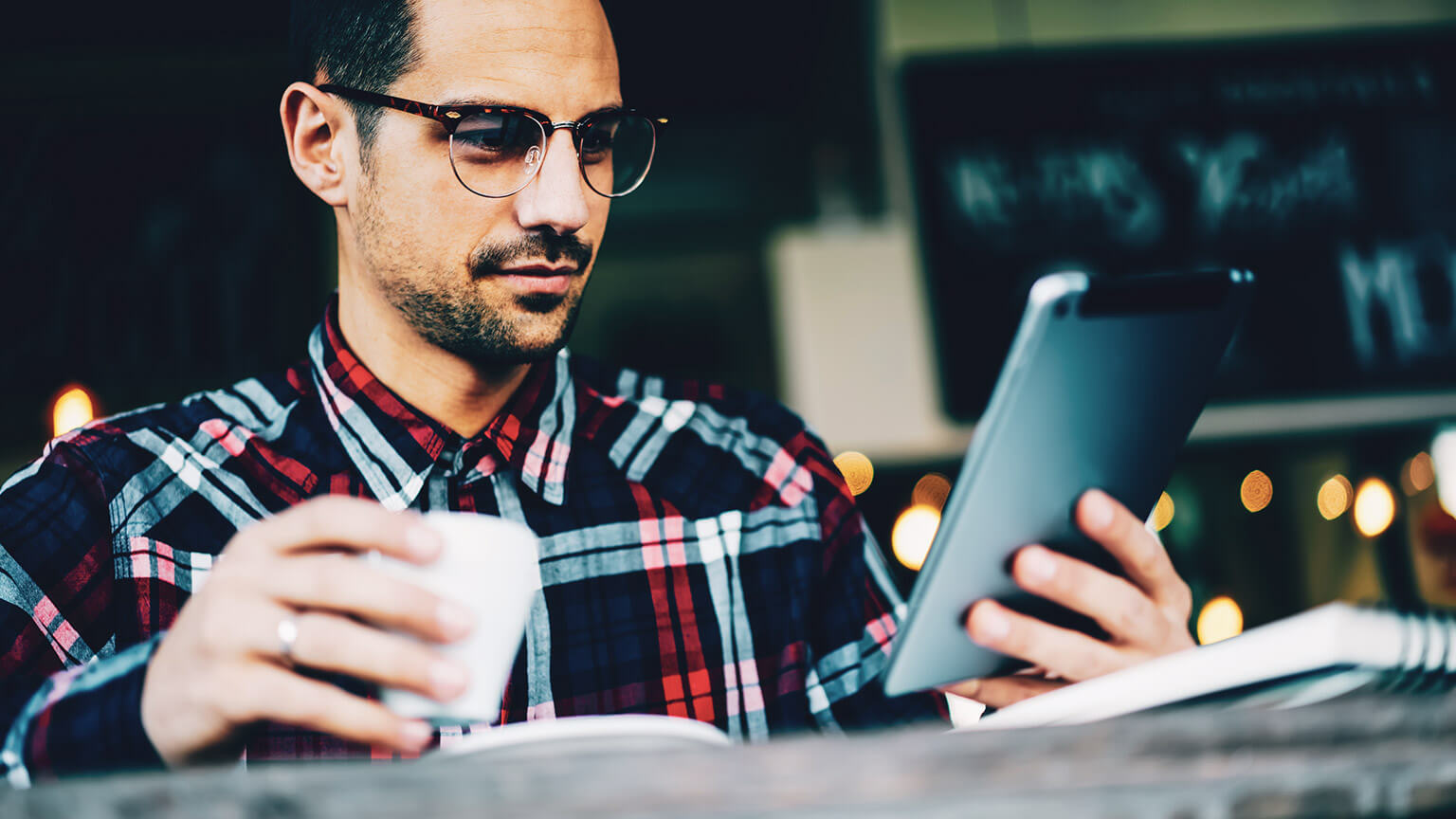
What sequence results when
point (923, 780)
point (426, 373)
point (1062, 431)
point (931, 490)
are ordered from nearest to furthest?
point (923, 780) < point (1062, 431) < point (426, 373) < point (931, 490)

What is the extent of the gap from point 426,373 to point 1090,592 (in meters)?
0.70

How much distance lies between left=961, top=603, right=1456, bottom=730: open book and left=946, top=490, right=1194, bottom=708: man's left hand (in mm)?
136

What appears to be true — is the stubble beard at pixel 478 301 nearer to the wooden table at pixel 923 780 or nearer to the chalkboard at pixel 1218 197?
the wooden table at pixel 923 780

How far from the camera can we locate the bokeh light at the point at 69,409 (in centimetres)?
229

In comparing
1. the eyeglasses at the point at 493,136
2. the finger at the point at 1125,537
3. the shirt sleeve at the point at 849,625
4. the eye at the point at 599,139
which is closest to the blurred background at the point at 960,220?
the shirt sleeve at the point at 849,625

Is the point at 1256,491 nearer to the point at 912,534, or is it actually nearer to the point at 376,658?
the point at 912,534

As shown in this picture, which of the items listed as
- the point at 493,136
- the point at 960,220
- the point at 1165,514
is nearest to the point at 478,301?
the point at 493,136

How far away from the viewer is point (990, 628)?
23.8 inches

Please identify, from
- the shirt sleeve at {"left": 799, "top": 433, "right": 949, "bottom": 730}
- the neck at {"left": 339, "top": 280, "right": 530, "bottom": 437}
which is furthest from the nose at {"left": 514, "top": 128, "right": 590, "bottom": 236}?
the shirt sleeve at {"left": 799, "top": 433, "right": 949, "bottom": 730}

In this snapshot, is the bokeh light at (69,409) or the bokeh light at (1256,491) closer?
the bokeh light at (69,409)

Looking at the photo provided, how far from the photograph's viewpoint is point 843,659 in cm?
98

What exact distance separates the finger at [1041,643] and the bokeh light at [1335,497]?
2524 millimetres

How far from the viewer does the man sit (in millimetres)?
822

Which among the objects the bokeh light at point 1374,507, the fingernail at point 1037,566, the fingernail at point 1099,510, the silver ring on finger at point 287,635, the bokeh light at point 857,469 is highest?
the silver ring on finger at point 287,635
